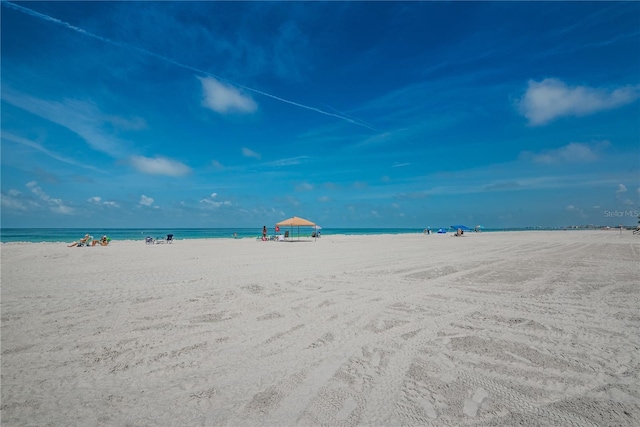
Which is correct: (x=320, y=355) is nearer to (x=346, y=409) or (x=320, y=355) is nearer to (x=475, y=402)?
(x=346, y=409)

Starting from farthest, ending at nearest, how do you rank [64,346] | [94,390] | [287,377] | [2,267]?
[2,267] < [64,346] < [287,377] < [94,390]

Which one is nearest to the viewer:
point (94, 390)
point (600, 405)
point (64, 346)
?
point (600, 405)

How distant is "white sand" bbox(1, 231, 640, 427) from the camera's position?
2711mm

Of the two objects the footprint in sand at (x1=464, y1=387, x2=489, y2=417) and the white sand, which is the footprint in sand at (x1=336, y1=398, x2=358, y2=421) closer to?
the white sand

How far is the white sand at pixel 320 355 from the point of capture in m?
2.71

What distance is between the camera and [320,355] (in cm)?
379

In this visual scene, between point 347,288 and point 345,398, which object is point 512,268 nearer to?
point 347,288

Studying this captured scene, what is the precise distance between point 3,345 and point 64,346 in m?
0.85

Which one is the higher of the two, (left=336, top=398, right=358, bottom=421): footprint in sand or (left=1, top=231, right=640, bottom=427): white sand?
(left=1, top=231, right=640, bottom=427): white sand

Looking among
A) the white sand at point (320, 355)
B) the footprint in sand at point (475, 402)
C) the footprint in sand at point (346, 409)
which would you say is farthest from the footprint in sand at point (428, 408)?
the footprint in sand at point (346, 409)

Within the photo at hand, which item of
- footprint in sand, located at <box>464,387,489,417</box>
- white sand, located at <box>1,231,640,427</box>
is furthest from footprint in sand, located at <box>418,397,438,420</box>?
footprint in sand, located at <box>464,387,489,417</box>

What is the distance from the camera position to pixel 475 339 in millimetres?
4281

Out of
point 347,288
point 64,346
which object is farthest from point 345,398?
point 347,288

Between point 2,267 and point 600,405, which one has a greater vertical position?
point 2,267
